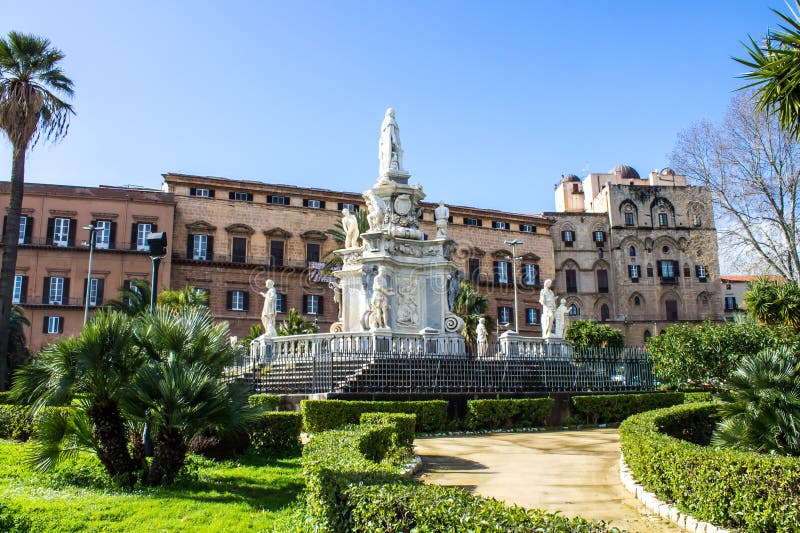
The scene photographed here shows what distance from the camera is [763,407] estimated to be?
9.82 metres

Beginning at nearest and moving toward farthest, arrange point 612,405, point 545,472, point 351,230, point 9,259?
1. point 545,472
2. point 612,405
3. point 9,259
4. point 351,230

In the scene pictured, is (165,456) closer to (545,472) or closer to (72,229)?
(545,472)

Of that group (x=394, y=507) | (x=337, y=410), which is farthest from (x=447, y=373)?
(x=394, y=507)

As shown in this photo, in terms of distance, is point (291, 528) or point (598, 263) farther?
point (598, 263)

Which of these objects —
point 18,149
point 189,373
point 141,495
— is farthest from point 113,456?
point 18,149

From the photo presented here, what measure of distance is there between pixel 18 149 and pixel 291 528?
2266cm

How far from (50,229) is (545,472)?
45.1 meters

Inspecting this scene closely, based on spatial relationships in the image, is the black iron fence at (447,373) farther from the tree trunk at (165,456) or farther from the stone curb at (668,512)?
the stone curb at (668,512)

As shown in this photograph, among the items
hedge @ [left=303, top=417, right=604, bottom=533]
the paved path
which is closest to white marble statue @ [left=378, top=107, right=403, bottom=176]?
the paved path

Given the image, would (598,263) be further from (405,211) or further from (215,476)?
(215,476)

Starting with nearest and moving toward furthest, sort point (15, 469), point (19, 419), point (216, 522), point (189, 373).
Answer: point (216, 522)
point (189, 373)
point (15, 469)
point (19, 419)

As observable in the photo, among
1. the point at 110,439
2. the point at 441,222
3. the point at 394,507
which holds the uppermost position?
the point at 441,222

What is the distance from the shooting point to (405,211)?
2386 cm

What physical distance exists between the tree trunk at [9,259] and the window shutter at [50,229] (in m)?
→ 24.0
